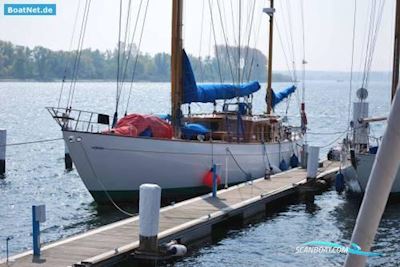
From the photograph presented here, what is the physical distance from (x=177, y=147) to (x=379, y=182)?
62.7 ft

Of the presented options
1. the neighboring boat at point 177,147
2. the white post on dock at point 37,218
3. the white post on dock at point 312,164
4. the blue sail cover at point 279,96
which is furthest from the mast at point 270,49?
the white post on dock at point 37,218

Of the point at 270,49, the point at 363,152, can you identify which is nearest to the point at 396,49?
the point at 363,152

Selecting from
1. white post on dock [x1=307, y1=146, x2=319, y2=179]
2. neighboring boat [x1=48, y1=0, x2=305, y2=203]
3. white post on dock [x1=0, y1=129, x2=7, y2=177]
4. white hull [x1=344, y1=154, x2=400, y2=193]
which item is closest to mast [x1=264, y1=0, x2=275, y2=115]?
neighboring boat [x1=48, y1=0, x2=305, y2=203]

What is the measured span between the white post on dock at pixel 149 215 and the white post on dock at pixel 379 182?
9.98m

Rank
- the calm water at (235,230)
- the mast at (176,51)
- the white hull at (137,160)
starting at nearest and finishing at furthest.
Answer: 1. the calm water at (235,230)
2. the white hull at (137,160)
3. the mast at (176,51)

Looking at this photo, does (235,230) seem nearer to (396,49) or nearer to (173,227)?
(173,227)

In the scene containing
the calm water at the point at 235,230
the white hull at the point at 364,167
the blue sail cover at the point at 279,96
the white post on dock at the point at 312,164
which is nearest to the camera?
the calm water at the point at 235,230

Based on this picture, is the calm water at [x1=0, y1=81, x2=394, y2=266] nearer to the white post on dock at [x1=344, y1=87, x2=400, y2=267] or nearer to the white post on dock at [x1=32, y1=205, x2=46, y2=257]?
the white post on dock at [x1=32, y1=205, x2=46, y2=257]

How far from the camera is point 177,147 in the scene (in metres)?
22.4

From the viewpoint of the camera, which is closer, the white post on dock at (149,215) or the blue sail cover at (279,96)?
the white post on dock at (149,215)

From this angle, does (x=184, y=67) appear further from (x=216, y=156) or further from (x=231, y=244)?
(x=231, y=244)

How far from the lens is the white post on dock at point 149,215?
13.4 meters

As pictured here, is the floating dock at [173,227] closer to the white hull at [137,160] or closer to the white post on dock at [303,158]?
the white hull at [137,160]

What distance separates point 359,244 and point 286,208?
2007cm
